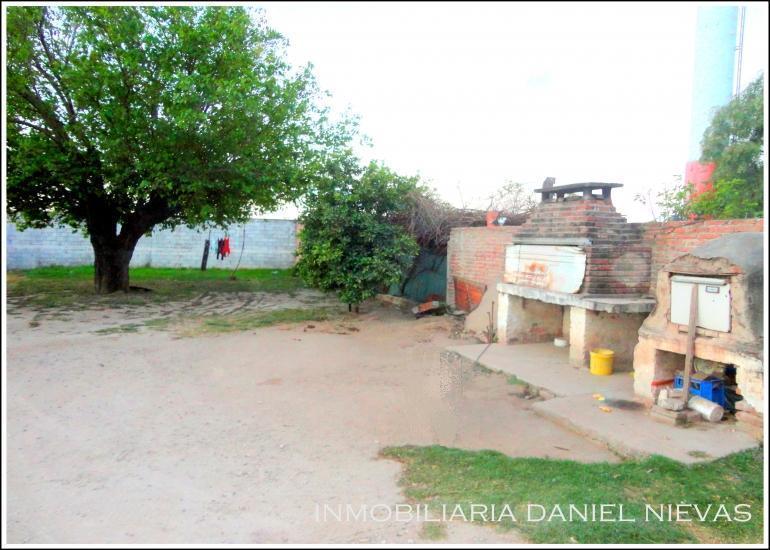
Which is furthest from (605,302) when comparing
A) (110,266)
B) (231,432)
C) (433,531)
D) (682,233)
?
(110,266)

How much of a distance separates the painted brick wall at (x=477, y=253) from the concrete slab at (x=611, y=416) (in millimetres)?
2507

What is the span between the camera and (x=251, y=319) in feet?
37.3

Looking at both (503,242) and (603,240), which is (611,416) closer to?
(603,240)

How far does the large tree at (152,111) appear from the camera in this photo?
33.7ft

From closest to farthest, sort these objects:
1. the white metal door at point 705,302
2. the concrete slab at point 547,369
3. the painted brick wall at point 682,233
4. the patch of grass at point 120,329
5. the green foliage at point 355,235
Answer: the white metal door at point 705,302 < the painted brick wall at point 682,233 < the concrete slab at point 547,369 < the patch of grass at point 120,329 < the green foliage at point 355,235

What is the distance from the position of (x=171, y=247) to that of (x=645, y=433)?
19.6 metres

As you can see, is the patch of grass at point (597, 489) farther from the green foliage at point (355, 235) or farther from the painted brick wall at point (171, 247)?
the painted brick wall at point (171, 247)

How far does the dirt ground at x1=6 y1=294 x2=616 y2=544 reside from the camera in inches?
134

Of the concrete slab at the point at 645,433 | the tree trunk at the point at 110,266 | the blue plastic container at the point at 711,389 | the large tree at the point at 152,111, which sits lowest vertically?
the concrete slab at the point at 645,433

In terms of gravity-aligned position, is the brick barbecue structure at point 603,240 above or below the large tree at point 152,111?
below

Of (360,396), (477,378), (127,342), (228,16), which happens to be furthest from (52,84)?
(477,378)

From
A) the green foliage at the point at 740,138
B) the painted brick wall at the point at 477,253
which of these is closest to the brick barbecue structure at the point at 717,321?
the painted brick wall at the point at 477,253

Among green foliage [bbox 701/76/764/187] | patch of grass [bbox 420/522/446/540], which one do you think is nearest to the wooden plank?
patch of grass [bbox 420/522/446/540]

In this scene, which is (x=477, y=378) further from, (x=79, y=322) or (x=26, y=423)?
(x=79, y=322)
